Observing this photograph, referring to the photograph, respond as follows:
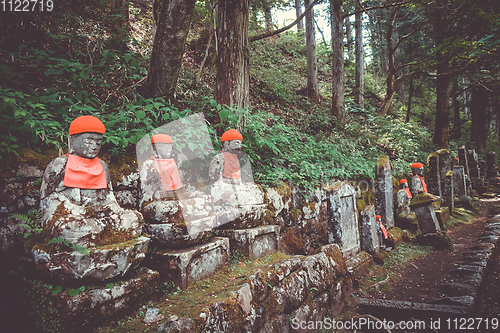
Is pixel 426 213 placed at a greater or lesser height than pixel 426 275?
greater

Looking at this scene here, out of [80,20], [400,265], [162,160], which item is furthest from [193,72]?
[400,265]

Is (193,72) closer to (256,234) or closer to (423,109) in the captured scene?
(256,234)

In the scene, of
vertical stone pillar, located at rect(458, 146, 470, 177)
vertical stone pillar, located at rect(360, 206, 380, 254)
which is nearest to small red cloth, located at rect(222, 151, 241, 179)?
vertical stone pillar, located at rect(360, 206, 380, 254)

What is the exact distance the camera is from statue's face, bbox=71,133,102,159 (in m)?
2.17

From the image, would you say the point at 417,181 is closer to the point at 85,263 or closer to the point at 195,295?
the point at 195,295

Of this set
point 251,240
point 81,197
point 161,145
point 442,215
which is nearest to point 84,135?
point 81,197

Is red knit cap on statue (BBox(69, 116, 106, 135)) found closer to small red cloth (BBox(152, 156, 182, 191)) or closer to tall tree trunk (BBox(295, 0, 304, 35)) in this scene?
small red cloth (BBox(152, 156, 182, 191))

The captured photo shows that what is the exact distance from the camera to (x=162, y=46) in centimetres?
427

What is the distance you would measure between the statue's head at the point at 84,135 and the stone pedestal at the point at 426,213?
6787mm

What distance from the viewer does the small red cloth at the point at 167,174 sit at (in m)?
2.80

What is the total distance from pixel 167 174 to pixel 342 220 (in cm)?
331

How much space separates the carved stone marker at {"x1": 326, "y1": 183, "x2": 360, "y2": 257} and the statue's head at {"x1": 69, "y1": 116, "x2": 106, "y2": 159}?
148 inches

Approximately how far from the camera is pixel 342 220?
473 centimetres

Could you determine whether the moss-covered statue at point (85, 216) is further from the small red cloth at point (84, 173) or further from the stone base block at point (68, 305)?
the stone base block at point (68, 305)
